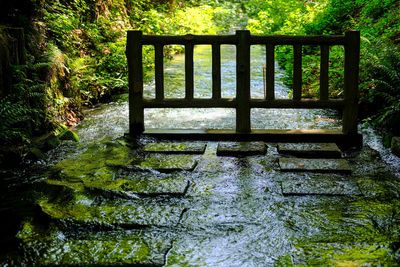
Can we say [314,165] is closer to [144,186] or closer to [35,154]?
[144,186]

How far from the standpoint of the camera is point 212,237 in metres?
3.01

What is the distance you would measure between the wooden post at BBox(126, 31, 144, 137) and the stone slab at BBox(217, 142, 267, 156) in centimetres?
130

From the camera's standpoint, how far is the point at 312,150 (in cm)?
519

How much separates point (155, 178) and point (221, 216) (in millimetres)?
1195

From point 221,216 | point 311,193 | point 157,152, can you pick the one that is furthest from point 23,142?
point 311,193

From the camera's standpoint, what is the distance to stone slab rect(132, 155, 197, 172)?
15.2 feet

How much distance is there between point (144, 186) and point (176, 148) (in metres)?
1.48

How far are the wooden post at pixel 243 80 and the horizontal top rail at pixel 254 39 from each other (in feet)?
0.29

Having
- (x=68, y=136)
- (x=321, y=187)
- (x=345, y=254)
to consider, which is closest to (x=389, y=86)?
(x=321, y=187)

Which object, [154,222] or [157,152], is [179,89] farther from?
[154,222]

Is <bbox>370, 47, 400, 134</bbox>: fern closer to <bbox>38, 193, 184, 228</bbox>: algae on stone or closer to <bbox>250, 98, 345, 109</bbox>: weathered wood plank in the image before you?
<bbox>250, 98, 345, 109</bbox>: weathered wood plank

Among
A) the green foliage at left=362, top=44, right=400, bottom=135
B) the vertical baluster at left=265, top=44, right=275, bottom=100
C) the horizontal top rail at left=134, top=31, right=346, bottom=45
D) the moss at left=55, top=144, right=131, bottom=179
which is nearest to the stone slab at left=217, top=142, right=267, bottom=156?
the vertical baluster at left=265, top=44, right=275, bottom=100

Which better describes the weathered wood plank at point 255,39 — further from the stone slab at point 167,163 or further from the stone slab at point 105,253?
the stone slab at point 105,253

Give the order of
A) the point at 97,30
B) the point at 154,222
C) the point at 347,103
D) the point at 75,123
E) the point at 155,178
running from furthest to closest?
the point at 97,30, the point at 75,123, the point at 347,103, the point at 155,178, the point at 154,222
